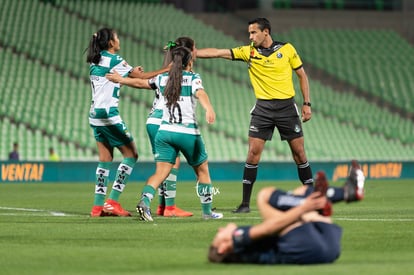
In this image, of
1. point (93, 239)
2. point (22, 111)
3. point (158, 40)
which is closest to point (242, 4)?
point (158, 40)

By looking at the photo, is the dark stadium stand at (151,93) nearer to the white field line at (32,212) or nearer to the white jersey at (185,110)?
the white field line at (32,212)

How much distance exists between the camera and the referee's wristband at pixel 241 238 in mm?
8180

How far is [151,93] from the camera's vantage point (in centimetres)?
3538

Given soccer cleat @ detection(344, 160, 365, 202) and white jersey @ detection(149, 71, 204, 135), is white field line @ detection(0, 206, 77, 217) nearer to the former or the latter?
white jersey @ detection(149, 71, 204, 135)

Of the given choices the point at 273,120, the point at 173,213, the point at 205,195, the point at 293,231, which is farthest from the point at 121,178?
the point at 293,231

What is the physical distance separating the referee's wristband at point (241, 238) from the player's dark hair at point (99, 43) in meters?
5.95

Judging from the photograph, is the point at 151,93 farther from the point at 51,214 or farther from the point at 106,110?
the point at 106,110

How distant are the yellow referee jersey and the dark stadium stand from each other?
52.8ft

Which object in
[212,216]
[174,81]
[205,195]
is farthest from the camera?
[212,216]

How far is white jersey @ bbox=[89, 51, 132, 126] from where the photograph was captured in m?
13.8

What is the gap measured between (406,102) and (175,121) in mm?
26967

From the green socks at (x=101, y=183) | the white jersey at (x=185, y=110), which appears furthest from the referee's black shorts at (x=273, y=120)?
the white jersey at (x=185, y=110)

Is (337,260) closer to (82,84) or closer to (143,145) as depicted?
(143,145)

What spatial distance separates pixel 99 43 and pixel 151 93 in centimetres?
2164
